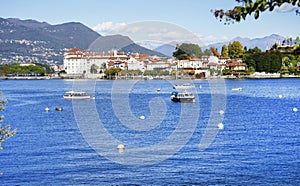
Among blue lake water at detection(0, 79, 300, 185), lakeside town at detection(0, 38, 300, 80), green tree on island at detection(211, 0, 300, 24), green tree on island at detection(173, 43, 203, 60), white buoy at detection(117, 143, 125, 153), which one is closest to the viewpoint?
green tree on island at detection(211, 0, 300, 24)

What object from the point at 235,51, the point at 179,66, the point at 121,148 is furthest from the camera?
the point at 179,66

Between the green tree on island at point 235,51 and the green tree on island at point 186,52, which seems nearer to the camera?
the green tree on island at point 235,51

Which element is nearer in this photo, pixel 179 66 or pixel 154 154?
pixel 154 154

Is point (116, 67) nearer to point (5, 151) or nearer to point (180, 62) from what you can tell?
point (180, 62)

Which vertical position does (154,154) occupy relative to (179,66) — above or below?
below

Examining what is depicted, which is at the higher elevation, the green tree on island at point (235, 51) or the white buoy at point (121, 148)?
the green tree on island at point (235, 51)

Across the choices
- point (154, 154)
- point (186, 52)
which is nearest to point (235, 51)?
point (186, 52)

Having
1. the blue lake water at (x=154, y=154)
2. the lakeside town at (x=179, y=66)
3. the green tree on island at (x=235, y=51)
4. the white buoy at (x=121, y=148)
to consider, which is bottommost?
the blue lake water at (x=154, y=154)

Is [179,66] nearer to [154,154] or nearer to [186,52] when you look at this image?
[186,52]

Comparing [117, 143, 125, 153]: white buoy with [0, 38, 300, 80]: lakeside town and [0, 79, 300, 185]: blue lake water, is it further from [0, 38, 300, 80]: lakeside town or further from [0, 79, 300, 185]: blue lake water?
[0, 38, 300, 80]: lakeside town

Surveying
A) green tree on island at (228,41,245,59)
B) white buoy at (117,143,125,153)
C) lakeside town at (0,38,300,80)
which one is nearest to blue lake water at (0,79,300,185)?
white buoy at (117,143,125,153)

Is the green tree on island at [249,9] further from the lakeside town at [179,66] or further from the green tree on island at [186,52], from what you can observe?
the green tree on island at [186,52]

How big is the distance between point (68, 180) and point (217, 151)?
18.1ft

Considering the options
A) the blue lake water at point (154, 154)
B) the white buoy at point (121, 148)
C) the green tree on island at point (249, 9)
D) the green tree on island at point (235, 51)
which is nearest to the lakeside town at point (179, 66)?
the green tree on island at point (235, 51)
